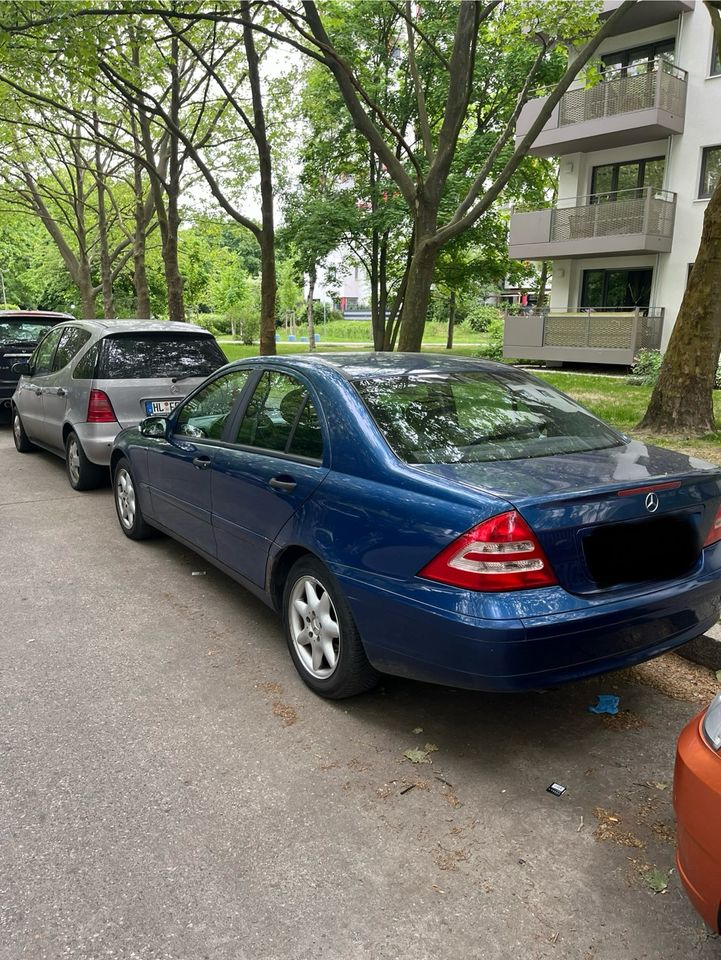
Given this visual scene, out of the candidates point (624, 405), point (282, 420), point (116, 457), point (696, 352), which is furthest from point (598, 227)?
point (282, 420)

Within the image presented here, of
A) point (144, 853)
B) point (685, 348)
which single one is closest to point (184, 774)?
point (144, 853)

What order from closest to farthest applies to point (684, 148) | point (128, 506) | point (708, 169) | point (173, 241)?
1. point (128, 506)
2. point (173, 241)
3. point (708, 169)
4. point (684, 148)

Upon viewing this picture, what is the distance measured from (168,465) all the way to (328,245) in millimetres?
18303

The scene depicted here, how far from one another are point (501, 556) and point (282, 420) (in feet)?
5.43

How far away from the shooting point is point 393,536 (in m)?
3.02

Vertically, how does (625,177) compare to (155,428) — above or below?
above

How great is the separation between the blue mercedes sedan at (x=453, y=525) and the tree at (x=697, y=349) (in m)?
5.03

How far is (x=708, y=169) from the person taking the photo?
2175 cm

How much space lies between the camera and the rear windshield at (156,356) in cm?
745

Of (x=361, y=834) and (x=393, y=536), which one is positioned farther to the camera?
(x=393, y=536)

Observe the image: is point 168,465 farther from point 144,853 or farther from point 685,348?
point 685,348

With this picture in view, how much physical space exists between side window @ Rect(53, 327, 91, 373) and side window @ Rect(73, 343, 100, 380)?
26 centimetres

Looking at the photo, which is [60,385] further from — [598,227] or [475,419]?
[598,227]

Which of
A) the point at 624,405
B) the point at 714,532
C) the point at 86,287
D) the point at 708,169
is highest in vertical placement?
the point at 708,169
